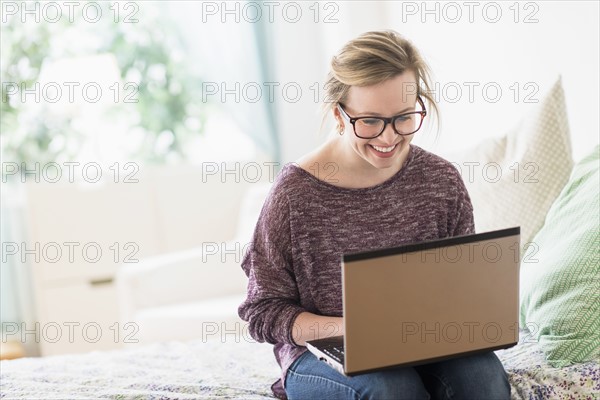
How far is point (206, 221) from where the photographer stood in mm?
3943

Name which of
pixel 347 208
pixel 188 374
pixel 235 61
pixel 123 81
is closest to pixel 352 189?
pixel 347 208

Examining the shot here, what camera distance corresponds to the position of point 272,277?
177 cm

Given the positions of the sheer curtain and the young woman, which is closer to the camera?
the young woman

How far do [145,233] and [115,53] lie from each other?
896mm

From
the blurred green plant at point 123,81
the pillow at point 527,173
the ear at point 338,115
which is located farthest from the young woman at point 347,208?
the blurred green plant at point 123,81

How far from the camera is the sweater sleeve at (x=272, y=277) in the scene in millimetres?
1747

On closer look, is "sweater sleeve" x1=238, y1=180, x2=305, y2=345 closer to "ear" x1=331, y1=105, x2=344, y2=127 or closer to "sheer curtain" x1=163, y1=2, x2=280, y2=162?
"ear" x1=331, y1=105, x2=344, y2=127

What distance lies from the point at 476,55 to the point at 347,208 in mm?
1376

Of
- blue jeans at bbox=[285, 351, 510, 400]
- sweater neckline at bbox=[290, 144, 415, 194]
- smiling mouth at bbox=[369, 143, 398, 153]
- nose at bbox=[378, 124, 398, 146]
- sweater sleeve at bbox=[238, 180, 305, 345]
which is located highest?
nose at bbox=[378, 124, 398, 146]

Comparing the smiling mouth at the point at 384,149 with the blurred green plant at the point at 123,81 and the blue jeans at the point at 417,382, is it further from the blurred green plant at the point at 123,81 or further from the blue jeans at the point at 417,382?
the blurred green plant at the point at 123,81

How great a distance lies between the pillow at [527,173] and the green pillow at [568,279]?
14 centimetres

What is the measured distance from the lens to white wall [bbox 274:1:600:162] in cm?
246

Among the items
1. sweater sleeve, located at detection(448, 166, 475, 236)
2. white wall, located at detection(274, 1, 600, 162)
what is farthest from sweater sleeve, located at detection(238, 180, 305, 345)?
white wall, located at detection(274, 1, 600, 162)

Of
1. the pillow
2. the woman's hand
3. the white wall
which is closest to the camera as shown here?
the woman's hand
